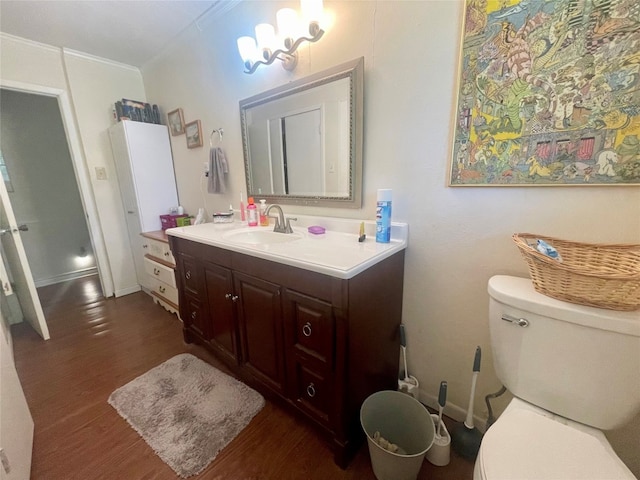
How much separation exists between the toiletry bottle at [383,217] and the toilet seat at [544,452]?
731 millimetres

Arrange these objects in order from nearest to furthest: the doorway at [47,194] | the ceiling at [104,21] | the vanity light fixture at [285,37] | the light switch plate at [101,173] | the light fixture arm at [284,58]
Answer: the vanity light fixture at [285,37] < the light fixture arm at [284,58] < the ceiling at [104,21] < the light switch plate at [101,173] < the doorway at [47,194]

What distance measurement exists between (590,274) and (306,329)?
0.88m

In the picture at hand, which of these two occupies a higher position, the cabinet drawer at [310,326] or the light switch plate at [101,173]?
the light switch plate at [101,173]

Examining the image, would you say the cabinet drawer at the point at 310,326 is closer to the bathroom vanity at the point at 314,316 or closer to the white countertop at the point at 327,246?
the bathroom vanity at the point at 314,316

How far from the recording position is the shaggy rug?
3.63 ft

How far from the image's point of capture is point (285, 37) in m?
1.30

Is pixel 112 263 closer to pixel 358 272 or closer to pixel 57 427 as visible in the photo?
pixel 57 427

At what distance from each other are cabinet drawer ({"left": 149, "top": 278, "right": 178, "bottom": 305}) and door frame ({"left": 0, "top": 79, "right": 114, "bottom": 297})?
731 mm

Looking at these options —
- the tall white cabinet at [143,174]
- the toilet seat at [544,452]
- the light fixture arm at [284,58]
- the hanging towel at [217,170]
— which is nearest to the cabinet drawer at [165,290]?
the tall white cabinet at [143,174]

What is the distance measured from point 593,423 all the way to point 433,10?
4.87 ft

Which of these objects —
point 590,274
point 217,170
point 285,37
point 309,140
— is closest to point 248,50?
point 285,37

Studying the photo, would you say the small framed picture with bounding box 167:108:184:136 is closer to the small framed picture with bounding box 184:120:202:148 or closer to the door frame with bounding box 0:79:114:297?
the small framed picture with bounding box 184:120:202:148

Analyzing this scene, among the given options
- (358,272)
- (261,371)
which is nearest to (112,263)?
(261,371)

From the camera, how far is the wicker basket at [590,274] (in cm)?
65
